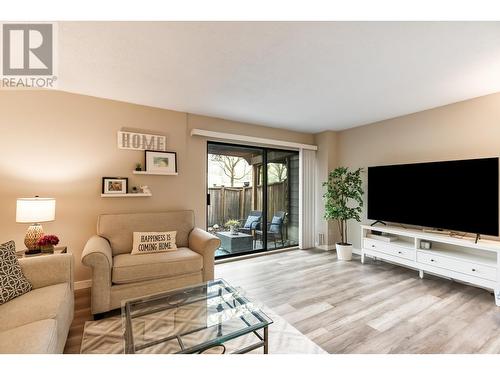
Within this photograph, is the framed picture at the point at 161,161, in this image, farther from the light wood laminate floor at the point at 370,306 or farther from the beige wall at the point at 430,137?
the beige wall at the point at 430,137

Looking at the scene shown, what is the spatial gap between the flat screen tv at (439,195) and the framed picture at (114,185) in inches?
144

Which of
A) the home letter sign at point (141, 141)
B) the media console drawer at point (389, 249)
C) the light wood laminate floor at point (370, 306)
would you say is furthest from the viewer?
the media console drawer at point (389, 249)

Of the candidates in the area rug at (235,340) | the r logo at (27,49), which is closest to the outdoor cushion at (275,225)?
the area rug at (235,340)

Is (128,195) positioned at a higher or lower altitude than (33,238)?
higher

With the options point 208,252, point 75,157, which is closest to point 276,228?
point 208,252

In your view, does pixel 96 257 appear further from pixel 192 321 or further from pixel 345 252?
pixel 345 252

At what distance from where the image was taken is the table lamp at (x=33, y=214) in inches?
84.7

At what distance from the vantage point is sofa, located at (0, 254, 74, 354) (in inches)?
43.9

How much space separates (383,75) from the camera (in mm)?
2314

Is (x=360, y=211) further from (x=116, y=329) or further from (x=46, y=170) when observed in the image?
(x=46, y=170)

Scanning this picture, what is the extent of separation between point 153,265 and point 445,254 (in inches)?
132

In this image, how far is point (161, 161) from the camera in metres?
3.26

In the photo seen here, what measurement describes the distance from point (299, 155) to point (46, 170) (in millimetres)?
3859

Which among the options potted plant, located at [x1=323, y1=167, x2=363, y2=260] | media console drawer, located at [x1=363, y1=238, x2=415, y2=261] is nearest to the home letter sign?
potted plant, located at [x1=323, y1=167, x2=363, y2=260]
